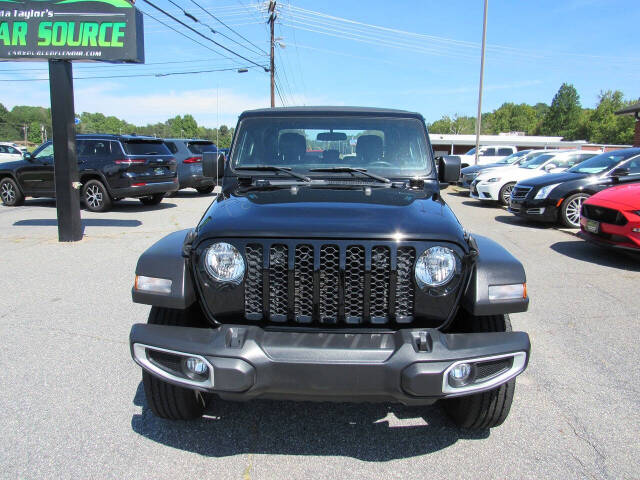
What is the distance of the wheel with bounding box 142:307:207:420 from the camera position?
→ 2553 mm

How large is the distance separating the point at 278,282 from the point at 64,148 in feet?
24.0

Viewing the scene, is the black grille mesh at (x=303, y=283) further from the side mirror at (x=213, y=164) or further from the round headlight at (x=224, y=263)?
the side mirror at (x=213, y=164)

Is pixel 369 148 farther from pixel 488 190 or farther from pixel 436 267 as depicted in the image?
pixel 488 190

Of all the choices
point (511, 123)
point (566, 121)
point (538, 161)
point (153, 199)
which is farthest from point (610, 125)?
point (153, 199)

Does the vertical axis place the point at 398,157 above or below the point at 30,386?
above

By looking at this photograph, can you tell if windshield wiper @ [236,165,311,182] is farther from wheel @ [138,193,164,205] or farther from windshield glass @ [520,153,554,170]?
windshield glass @ [520,153,554,170]

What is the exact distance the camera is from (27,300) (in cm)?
511

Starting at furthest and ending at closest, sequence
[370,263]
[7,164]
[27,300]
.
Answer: [7,164], [27,300], [370,263]

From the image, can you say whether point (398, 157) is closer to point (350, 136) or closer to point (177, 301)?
point (350, 136)

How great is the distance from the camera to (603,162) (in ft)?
32.3

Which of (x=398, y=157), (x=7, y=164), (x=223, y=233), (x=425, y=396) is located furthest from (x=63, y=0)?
(x=425, y=396)

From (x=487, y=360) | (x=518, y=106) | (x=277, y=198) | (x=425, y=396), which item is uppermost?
(x=518, y=106)

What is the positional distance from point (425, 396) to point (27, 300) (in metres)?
4.67

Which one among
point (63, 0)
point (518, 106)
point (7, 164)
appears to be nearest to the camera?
point (63, 0)
